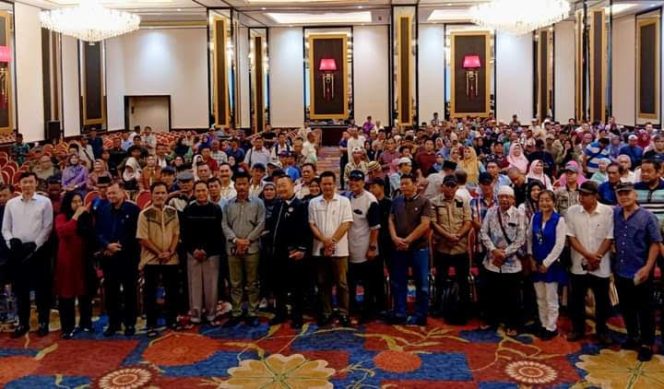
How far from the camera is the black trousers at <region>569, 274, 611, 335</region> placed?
18.4 ft

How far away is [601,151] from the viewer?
11188mm

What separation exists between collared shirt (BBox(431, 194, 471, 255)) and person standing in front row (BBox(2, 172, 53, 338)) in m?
3.28

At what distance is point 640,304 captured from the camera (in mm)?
5355

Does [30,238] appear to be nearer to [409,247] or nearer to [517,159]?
[409,247]

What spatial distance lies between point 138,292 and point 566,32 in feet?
60.8

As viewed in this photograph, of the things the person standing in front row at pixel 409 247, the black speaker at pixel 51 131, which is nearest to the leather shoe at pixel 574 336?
the person standing in front row at pixel 409 247

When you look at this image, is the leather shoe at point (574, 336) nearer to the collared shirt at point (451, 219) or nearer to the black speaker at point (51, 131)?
the collared shirt at point (451, 219)

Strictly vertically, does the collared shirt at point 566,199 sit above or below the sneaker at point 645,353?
above

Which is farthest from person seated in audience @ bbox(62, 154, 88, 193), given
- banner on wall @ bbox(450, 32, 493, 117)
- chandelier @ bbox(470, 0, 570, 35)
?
banner on wall @ bbox(450, 32, 493, 117)

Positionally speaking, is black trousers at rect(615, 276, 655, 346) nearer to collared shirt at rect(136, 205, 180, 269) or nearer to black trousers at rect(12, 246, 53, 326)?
collared shirt at rect(136, 205, 180, 269)

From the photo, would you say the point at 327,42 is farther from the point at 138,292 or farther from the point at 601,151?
the point at 138,292

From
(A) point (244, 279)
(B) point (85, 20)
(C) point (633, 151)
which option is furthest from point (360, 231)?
(B) point (85, 20)

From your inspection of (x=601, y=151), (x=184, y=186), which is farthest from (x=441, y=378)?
(x=601, y=151)

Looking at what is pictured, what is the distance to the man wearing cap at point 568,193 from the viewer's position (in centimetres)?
663
